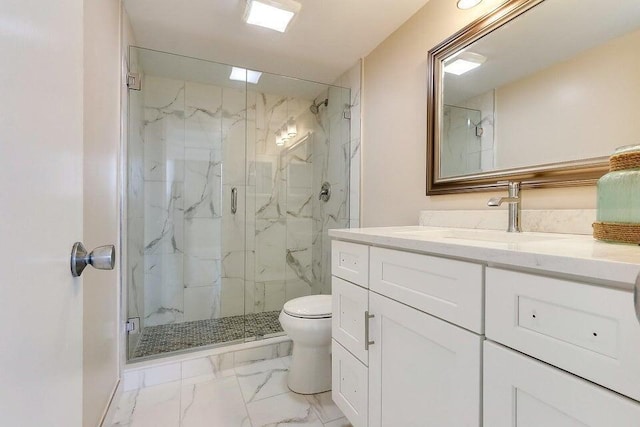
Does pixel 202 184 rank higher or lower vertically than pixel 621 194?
higher

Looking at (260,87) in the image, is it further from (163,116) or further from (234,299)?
(234,299)

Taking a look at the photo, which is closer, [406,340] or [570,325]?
[570,325]

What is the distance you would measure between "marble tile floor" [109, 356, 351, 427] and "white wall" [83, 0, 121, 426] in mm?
178

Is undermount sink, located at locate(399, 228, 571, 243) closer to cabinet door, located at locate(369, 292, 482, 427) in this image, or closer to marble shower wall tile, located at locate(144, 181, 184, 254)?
cabinet door, located at locate(369, 292, 482, 427)

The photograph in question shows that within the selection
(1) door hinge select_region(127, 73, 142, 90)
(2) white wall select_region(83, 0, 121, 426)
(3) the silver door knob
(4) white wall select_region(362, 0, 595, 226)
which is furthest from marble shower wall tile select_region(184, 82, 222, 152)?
(3) the silver door knob

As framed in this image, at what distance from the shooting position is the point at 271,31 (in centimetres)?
183

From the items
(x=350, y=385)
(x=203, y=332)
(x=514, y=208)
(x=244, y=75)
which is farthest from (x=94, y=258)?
(x=244, y=75)

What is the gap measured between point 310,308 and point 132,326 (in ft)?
3.83

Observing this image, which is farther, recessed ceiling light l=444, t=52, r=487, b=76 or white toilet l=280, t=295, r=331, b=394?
white toilet l=280, t=295, r=331, b=394

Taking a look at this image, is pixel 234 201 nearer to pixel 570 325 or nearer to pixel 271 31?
pixel 271 31

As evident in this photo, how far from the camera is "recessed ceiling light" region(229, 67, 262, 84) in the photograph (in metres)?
2.34

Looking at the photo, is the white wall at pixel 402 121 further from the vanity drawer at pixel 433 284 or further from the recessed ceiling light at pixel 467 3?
the vanity drawer at pixel 433 284

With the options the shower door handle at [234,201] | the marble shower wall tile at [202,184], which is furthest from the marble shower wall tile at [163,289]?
the shower door handle at [234,201]

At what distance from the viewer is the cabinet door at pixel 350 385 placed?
110cm
